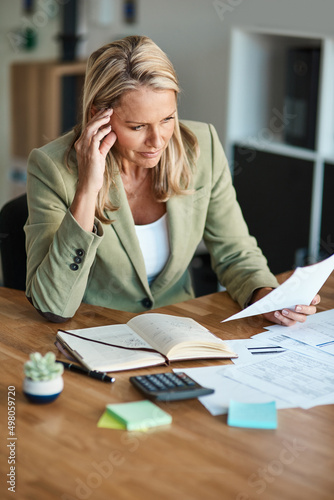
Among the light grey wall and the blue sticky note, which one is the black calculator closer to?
the blue sticky note

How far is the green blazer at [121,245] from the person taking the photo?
1.74 m

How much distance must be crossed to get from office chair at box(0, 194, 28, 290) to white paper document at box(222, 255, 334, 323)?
694 millimetres

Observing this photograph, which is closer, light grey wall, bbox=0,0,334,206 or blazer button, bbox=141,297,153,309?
blazer button, bbox=141,297,153,309

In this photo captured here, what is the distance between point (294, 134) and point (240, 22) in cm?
61

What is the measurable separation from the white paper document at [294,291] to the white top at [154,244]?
0.40m

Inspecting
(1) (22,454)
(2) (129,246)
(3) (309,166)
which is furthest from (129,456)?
(3) (309,166)

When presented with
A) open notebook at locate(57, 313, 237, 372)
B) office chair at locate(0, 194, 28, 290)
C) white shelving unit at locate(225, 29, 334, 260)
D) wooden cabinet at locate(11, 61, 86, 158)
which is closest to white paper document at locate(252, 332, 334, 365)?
open notebook at locate(57, 313, 237, 372)

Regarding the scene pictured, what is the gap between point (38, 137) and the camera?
466cm

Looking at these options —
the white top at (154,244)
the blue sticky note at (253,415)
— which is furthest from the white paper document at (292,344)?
the white top at (154,244)

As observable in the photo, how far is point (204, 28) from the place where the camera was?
366 centimetres

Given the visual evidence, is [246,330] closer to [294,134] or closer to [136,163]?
[136,163]

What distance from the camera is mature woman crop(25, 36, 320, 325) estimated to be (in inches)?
69.4

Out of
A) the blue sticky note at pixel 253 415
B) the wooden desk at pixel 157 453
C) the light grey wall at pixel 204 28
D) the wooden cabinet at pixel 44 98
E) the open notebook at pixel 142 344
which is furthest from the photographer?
the wooden cabinet at pixel 44 98

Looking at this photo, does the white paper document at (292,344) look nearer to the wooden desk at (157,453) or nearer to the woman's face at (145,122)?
the wooden desk at (157,453)
